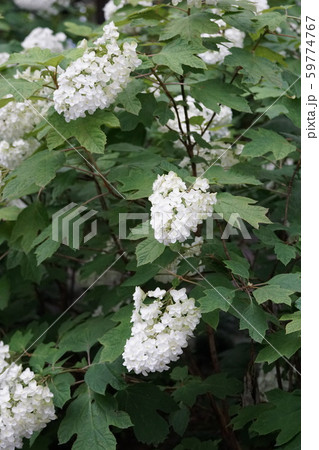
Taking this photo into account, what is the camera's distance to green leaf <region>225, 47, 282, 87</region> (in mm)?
2730

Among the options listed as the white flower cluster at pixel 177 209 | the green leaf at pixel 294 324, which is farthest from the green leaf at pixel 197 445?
the white flower cluster at pixel 177 209

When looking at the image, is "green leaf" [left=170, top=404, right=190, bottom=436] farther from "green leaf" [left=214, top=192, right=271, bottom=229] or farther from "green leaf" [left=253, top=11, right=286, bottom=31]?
"green leaf" [left=253, top=11, right=286, bottom=31]

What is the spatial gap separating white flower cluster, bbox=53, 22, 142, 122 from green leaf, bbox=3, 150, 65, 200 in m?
0.29

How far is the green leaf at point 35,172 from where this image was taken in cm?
266

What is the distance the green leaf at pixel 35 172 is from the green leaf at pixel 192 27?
0.70m

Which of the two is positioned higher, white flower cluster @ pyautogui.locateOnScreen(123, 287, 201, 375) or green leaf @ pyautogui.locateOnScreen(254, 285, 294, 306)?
green leaf @ pyautogui.locateOnScreen(254, 285, 294, 306)

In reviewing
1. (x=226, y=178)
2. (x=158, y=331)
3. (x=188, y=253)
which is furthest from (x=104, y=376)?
(x=226, y=178)

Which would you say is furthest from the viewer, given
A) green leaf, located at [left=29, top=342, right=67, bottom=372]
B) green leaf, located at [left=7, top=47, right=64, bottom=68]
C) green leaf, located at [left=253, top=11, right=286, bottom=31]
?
green leaf, located at [left=29, top=342, right=67, bottom=372]

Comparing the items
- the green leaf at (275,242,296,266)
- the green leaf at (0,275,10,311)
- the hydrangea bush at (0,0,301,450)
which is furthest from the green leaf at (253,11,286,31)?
the green leaf at (0,275,10,311)

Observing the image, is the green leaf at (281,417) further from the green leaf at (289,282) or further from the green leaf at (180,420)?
the green leaf at (289,282)

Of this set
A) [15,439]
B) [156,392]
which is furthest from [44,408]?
[156,392]

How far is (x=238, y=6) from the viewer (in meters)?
2.70

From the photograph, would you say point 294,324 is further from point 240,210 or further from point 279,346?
point 240,210

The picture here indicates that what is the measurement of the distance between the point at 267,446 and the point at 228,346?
5.33ft
